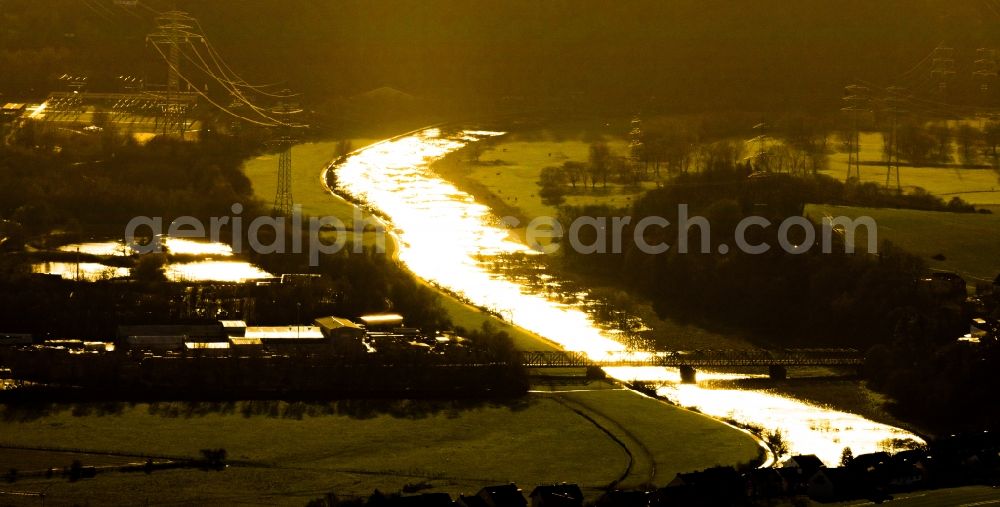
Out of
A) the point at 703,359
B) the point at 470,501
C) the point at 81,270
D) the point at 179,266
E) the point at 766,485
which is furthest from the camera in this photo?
the point at 179,266

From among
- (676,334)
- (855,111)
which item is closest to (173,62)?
(855,111)

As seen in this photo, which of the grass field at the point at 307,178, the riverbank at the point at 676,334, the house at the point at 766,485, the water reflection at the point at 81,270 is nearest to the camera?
the house at the point at 766,485

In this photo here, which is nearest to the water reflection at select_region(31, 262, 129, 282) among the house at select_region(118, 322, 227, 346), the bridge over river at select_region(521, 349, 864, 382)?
the house at select_region(118, 322, 227, 346)

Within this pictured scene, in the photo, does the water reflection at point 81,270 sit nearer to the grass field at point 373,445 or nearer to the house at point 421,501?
the grass field at point 373,445

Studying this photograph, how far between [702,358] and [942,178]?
13167mm

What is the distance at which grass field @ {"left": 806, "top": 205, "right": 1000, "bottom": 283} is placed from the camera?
97.9 feet

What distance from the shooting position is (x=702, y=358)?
25.6 m

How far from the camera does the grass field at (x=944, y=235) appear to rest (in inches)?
1175

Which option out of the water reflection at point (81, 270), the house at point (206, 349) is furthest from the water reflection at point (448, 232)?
the house at point (206, 349)

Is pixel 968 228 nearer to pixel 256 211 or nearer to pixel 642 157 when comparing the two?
pixel 642 157

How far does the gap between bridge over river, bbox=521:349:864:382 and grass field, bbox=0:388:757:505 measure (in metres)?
2.01

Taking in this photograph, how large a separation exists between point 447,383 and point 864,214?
1217 cm

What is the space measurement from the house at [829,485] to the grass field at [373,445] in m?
1.76

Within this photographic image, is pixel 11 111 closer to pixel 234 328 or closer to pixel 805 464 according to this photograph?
pixel 234 328
